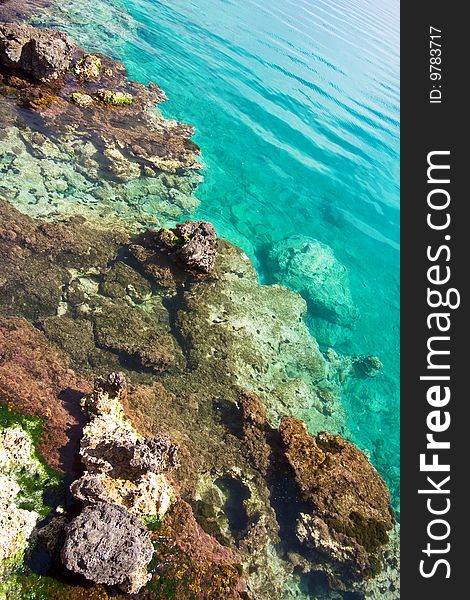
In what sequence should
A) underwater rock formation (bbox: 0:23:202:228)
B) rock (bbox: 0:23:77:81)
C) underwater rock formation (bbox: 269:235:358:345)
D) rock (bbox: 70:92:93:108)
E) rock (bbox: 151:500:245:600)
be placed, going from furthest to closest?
rock (bbox: 70:92:93:108) < rock (bbox: 0:23:77:81) < underwater rock formation (bbox: 269:235:358:345) < underwater rock formation (bbox: 0:23:202:228) < rock (bbox: 151:500:245:600)

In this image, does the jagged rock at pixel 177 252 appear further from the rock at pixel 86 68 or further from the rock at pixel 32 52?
the rock at pixel 86 68

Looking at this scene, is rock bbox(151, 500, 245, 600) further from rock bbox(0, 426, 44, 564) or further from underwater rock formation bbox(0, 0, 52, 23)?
underwater rock formation bbox(0, 0, 52, 23)

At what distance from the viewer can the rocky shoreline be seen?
768cm

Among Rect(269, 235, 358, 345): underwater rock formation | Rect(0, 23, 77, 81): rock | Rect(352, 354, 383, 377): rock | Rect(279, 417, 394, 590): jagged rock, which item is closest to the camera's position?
Rect(279, 417, 394, 590): jagged rock

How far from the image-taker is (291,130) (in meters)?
30.0

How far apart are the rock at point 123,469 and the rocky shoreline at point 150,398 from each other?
1.4 inches

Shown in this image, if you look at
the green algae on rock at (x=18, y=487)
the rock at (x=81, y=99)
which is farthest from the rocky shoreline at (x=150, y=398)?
the rock at (x=81, y=99)

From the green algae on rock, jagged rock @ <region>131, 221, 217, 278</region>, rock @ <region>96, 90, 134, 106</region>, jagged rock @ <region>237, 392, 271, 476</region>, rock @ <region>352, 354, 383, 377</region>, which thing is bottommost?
the green algae on rock

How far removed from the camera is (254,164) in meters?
25.2

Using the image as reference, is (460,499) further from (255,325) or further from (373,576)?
(255,325)

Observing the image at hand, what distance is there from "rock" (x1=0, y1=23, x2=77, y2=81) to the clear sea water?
638 cm

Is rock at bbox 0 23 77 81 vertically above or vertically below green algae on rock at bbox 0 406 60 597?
above

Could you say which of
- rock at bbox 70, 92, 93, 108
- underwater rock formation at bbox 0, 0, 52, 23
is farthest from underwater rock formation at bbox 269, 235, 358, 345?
underwater rock formation at bbox 0, 0, 52, 23

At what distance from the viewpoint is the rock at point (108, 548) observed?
6.78 metres
